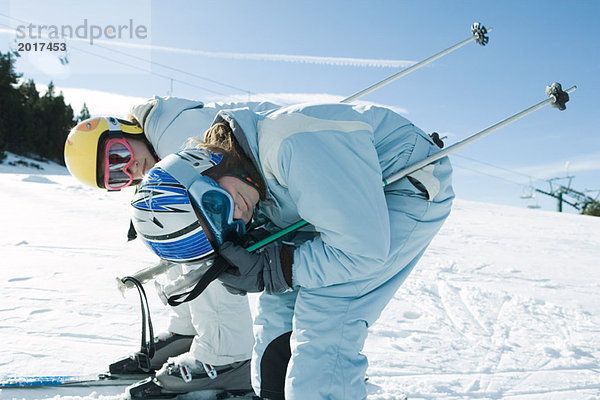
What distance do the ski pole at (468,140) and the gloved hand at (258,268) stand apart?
77 millimetres

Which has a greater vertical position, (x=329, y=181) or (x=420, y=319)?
(x=329, y=181)

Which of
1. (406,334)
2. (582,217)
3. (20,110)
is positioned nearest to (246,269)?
(406,334)

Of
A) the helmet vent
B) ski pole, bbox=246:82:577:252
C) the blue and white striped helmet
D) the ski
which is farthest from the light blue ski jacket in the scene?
the ski

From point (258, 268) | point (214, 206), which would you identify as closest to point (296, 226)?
point (258, 268)

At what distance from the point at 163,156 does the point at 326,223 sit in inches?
50.5

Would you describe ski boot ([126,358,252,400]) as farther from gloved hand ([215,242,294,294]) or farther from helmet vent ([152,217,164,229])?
helmet vent ([152,217,164,229])

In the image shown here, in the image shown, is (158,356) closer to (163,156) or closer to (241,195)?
(163,156)

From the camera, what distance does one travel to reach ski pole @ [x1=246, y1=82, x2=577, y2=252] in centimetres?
161

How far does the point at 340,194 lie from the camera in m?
1.35

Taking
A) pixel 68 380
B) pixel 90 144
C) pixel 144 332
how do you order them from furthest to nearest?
pixel 90 144
pixel 68 380
pixel 144 332

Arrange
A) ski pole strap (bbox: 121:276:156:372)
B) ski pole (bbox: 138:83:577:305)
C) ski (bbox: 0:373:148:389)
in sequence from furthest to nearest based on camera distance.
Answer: ski (bbox: 0:373:148:389)
ski pole strap (bbox: 121:276:156:372)
ski pole (bbox: 138:83:577:305)

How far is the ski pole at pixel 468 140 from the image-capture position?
1.61 m

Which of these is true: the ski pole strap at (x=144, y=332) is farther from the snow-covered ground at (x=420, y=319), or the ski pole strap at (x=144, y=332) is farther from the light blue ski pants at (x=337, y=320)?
the light blue ski pants at (x=337, y=320)

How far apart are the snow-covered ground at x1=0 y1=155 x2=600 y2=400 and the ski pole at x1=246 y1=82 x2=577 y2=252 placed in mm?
1017
